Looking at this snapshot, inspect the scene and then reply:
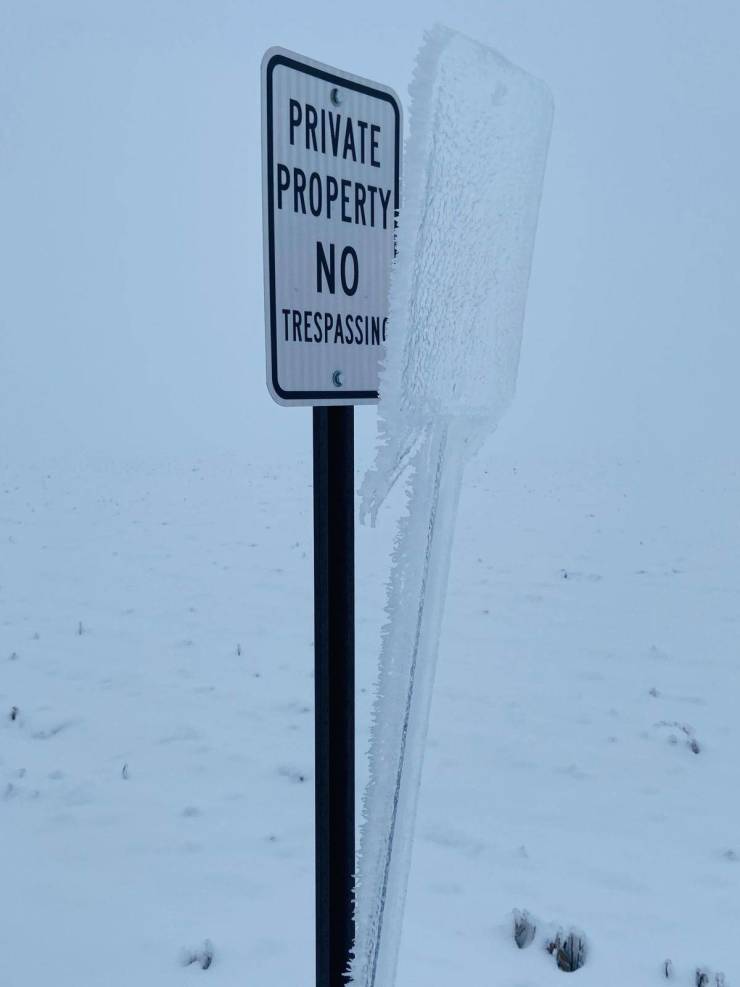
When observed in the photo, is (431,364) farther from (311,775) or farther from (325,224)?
(311,775)

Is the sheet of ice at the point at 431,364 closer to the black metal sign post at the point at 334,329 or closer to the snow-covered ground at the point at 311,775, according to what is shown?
the black metal sign post at the point at 334,329

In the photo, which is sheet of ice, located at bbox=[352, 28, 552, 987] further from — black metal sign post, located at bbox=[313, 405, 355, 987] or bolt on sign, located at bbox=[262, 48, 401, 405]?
black metal sign post, located at bbox=[313, 405, 355, 987]

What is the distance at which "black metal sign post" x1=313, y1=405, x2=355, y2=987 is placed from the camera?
5.77 feet

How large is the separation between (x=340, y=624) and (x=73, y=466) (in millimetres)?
27916

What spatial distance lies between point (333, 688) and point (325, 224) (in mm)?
938

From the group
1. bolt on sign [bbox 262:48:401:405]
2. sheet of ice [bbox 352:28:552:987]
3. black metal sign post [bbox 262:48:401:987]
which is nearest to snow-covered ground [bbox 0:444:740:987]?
black metal sign post [bbox 262:48:401:987]

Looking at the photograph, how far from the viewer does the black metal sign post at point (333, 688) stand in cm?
176

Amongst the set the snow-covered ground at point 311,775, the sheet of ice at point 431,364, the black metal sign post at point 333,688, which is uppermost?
the sheet of ice at point 431,364

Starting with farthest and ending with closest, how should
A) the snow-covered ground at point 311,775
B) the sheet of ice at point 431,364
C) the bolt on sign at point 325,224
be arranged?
the snow-covered ground at point 311,775 < the bolt on sign at point 325,224 < the sheet of ice at point 431,364

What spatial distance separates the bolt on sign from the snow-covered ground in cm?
187

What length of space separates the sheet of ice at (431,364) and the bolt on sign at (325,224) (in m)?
0.90

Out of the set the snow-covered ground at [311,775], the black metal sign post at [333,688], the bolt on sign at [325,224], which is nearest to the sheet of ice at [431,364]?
the bolt on sign at [325,224]

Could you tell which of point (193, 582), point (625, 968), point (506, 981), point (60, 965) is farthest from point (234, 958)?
point (193, 582)

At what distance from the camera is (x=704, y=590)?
7.97 metres
